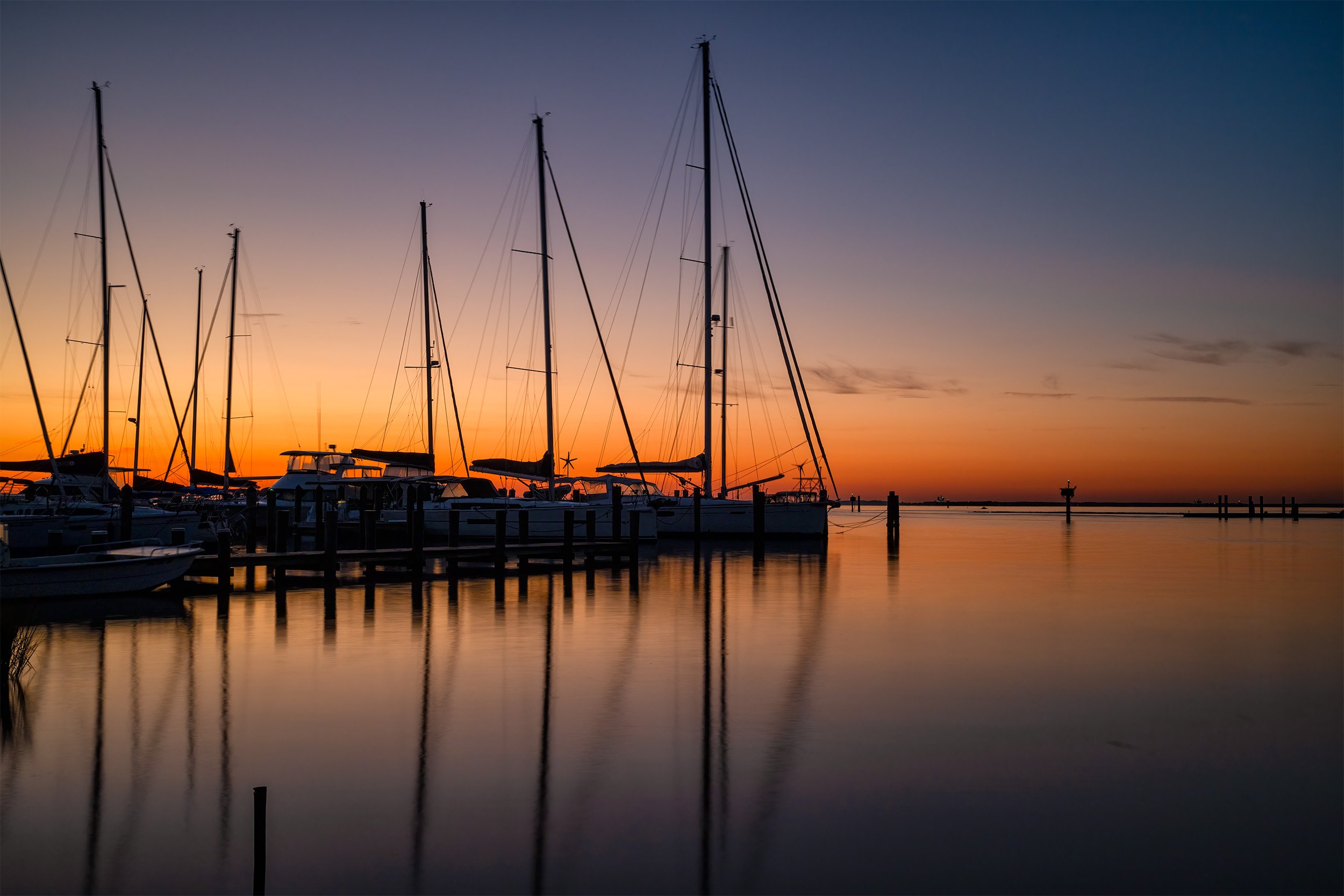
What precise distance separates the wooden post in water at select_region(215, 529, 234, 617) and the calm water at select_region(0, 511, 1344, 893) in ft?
1.23

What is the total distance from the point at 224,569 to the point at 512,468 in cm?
2388

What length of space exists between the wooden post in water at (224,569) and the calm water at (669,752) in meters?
0.38

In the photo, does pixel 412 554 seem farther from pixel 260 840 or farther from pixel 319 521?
pixel 260 840

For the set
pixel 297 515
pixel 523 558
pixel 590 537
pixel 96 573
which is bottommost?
pixel 523 558

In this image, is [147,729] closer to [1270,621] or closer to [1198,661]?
[1198,661]

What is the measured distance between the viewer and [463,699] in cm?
1366

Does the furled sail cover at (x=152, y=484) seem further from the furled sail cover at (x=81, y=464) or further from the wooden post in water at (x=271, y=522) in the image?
the wooden post in water at (x=271, y=522)

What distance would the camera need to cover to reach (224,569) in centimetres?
2241

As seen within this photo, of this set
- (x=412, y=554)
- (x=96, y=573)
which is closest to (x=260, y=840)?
(x=96, y=573)

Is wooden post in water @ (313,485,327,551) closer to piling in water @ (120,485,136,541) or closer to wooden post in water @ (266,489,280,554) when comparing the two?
wooden post in water @ (266,489,280,554)

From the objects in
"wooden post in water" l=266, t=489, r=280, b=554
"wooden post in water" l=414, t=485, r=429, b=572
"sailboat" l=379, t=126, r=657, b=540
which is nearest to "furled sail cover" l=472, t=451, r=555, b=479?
"sailboat" l=379, t=126, r=657, b=540

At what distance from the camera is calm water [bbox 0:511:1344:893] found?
799 cm

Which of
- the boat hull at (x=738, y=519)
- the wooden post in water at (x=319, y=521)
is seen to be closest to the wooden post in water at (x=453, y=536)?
the wooden post in water at (x=319, y=521)

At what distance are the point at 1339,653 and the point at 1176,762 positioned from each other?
10.5m
